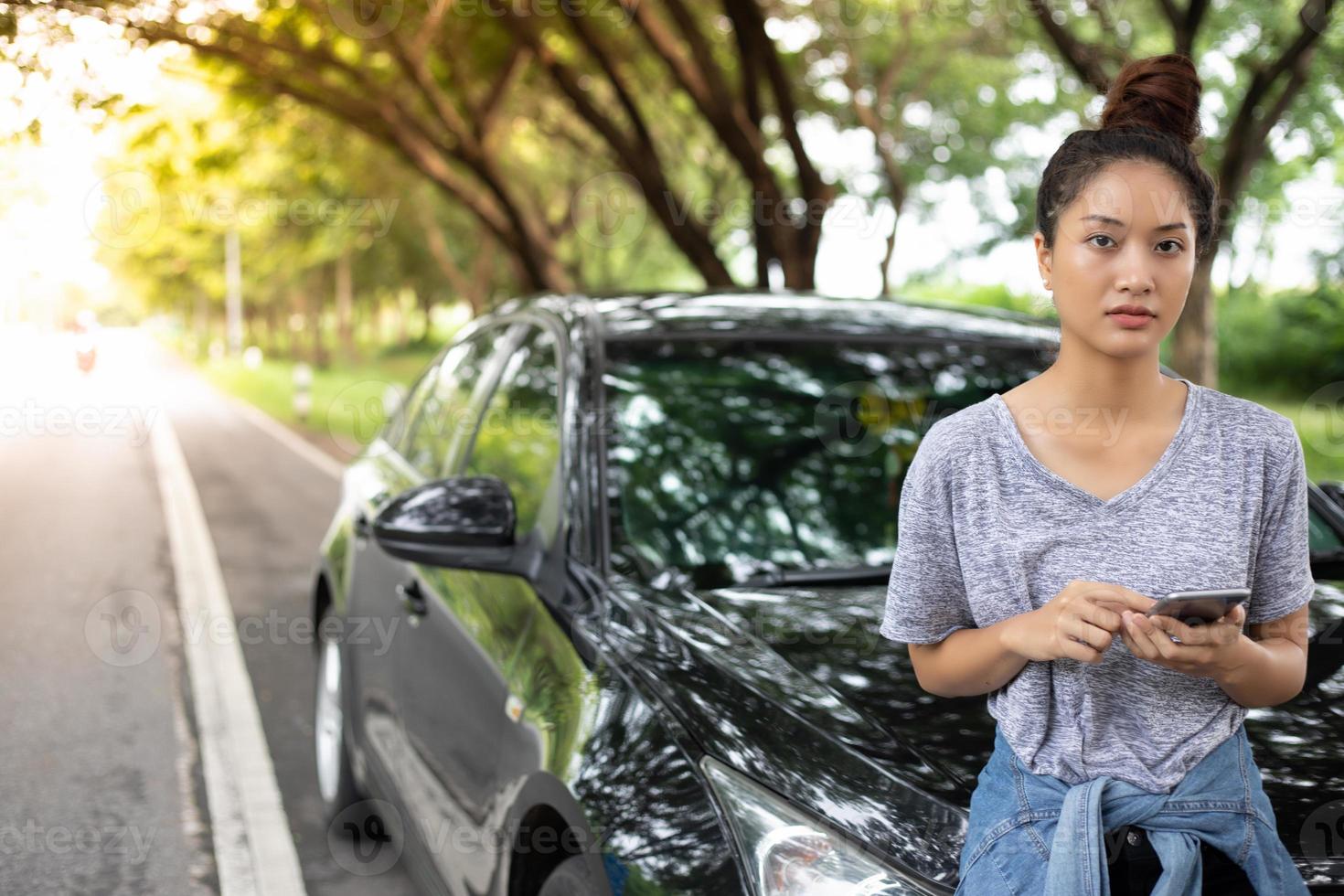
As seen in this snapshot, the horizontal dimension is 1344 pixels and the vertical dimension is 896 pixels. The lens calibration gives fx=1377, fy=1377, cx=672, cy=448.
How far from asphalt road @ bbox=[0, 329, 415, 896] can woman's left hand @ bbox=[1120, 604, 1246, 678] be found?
3.24 meters

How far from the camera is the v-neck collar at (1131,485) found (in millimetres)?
1572

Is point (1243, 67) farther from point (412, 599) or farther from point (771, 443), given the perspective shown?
point (412, 599)

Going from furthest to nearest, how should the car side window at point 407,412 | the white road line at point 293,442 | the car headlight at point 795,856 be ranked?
the white road line at point 293,442 → the car side window at point 407,412 → the car headlight at point 795,856

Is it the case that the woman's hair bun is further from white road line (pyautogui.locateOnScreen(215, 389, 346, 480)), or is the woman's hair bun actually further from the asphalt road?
white road line (pyautogui.locateOnScreen(215, 389, 346, 480))

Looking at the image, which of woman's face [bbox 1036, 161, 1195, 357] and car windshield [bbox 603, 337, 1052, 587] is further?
car windshield [bbox 603, 337, 1052, 587]

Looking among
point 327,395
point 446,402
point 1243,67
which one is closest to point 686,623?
point 446,402

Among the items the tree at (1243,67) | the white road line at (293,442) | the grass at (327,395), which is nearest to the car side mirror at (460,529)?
the tree at (1243,67)

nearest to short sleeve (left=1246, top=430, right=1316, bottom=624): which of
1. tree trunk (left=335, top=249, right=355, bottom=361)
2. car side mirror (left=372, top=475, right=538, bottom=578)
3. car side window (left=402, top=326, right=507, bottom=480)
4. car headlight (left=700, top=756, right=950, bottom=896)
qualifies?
car headlight (left=700, top=756, right=950, bottom=896)

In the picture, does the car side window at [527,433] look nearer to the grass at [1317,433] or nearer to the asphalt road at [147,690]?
the asphalt road at [147,690]

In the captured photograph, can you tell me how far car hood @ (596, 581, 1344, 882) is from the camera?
197 centimetres

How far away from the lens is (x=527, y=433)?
353 centimetres

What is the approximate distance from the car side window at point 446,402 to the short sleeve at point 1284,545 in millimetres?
2691

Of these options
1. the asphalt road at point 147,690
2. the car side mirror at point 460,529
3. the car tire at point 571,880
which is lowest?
the asphalt road at point 147,690

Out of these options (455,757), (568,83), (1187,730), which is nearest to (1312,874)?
(1187,730)
